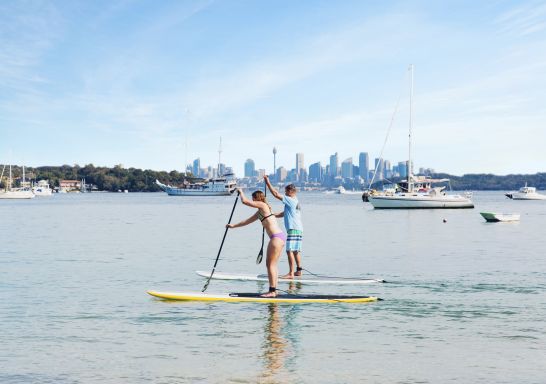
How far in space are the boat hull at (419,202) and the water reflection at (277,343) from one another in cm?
6610

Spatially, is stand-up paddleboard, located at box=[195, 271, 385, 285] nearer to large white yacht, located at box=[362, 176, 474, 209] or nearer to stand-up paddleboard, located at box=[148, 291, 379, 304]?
stand-up paddleboard, located at box=[148, 291, 379, 304]

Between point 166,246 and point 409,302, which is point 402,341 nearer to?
point 409,302

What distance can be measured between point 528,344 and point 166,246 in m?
24.5

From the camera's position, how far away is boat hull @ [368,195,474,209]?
78812 mm

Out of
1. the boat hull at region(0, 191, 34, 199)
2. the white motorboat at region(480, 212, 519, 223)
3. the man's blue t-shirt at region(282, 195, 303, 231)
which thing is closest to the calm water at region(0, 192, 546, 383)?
the man's blue t-shirt at region(282, 195, 303, 231)

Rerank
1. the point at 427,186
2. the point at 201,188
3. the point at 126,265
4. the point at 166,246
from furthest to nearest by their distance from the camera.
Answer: the point at 201,188 → the point at 427,186 → the point at 166,246 → the point at 126,265

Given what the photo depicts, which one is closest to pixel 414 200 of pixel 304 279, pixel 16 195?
pixel 304 279

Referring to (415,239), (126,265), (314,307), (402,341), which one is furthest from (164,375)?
(415,239)

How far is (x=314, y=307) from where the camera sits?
49.4ft

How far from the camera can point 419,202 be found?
259 ft

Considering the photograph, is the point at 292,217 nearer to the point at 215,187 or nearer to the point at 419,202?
the point at 419,202

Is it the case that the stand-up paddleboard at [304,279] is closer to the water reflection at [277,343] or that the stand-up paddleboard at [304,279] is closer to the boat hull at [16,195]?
the water reflection at [277,343]

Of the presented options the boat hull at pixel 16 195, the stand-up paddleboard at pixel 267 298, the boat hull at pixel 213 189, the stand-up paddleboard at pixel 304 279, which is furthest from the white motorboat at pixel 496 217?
the boat hull at pixel 16 195

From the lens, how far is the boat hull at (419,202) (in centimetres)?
7881
